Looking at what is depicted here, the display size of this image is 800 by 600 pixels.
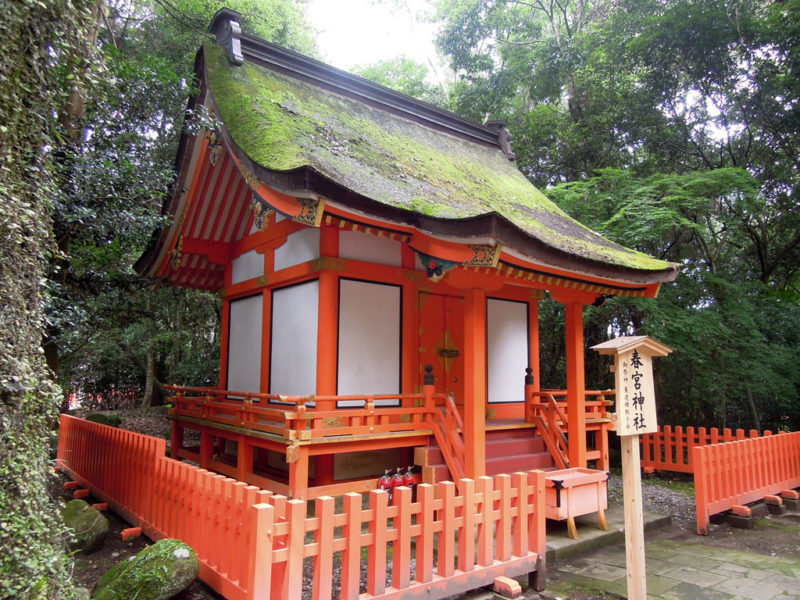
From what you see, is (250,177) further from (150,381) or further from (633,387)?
(150,381)

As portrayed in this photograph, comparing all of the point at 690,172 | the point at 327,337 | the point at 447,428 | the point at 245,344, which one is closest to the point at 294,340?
the point at 327,337

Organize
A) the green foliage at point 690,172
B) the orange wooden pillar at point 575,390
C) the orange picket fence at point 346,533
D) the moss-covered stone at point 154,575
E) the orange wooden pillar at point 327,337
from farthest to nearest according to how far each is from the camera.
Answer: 1. the green foliage at point 690,172
2. the orange wooden pillar at point 575,390
3. the orange wooden pillar at point 327,337
4. the moss-covered stone at point 154,575
5. the orange picket fence at point 346,533

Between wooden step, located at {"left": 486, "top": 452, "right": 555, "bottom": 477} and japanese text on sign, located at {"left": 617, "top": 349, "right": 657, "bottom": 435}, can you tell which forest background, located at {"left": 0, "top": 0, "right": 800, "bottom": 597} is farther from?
japanese text on sign, located at {"left": 617, "top": 349, "right": 657, "bottom": 435}

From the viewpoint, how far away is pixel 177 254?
28.9 feet

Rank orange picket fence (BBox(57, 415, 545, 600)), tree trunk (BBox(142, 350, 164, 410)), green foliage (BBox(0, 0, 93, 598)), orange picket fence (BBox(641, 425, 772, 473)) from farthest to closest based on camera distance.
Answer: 1. tree trunk (BBox(142, 350, 164, 410))
2. orange picket fence (BBox(641, 425, 772, 473))
3. orange picket fence (BBox(57, 415, 545, 600))
4. green foliage (BBox(0, 0, 93, 598))

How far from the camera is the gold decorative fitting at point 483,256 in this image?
18.2 feet

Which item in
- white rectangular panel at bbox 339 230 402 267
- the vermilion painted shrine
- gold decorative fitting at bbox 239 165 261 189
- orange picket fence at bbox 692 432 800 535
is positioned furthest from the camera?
white rectangular panel at bbox 339 230 402 267

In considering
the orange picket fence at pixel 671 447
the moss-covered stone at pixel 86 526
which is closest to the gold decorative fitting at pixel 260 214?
the moss-covered stone at pixel 86 526

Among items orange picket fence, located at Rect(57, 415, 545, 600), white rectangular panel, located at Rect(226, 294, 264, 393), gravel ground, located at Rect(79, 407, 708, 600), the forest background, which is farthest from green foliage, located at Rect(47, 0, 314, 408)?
gravel ground, located at Rect(79, 407, 708, 600)

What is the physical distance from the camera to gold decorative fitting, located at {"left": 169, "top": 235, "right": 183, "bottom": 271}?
876cm

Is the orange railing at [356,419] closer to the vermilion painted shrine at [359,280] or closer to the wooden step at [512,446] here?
the vermilion painted shrine at [359,280]

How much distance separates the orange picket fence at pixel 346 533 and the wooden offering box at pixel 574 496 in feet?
3.54

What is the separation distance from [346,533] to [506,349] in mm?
5820

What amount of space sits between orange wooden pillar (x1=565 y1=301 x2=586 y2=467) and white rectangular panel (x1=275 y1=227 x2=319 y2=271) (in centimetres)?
365
